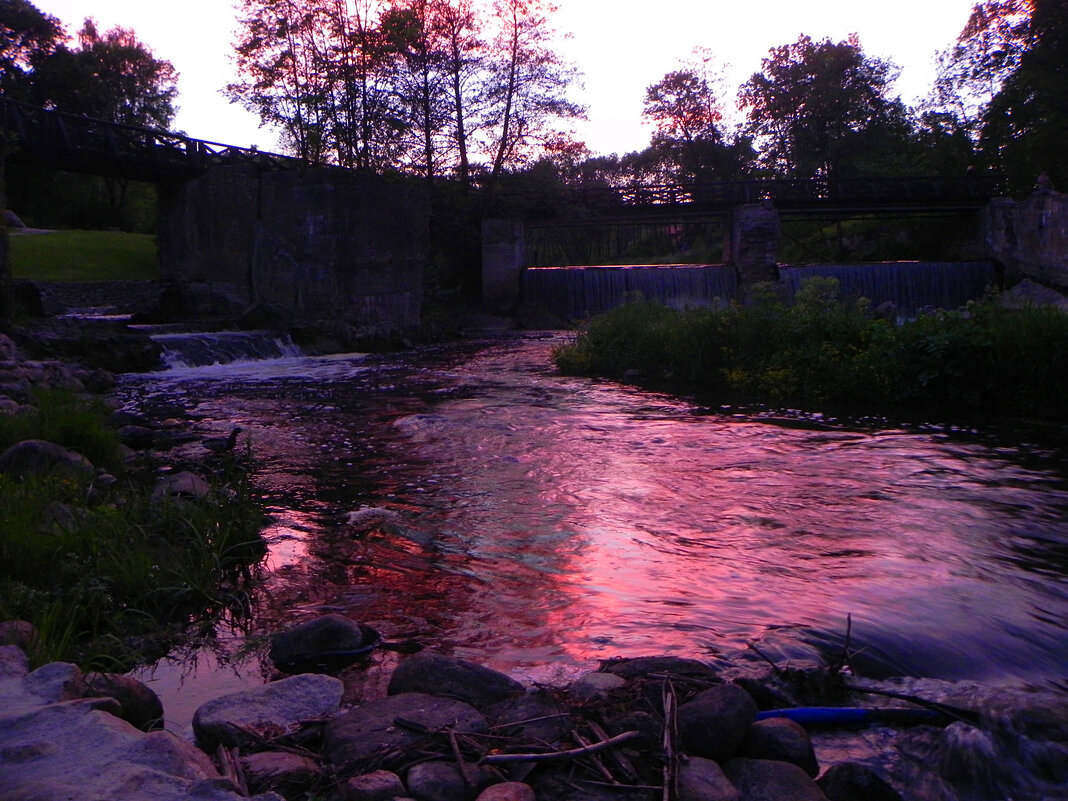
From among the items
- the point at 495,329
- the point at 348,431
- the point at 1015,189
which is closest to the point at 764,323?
the point at 348,431

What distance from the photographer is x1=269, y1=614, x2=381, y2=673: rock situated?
3.95 metres

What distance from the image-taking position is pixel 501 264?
3234cm

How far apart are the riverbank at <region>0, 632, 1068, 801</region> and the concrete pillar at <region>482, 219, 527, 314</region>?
29.1 metres

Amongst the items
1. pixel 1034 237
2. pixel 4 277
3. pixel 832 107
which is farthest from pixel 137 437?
pixel 832 107

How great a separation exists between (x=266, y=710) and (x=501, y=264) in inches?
1169

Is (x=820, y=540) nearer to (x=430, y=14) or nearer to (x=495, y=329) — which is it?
(x=495, y=329)

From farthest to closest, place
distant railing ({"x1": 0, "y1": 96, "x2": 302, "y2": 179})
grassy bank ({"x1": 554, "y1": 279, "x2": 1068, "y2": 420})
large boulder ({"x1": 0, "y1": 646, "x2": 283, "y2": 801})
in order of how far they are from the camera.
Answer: distant railing ({"x1": 0, "y1": 96, "x2": 302, "y2": 179}), grassy bank ({"x1": 554, "y1": 279, "x2": 1068, "y2": 420}), large boulder ({"x1": 0, "y1": 646, "x2": 283, "y2": 801})

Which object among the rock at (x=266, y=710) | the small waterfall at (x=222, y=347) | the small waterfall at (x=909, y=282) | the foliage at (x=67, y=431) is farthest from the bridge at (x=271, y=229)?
the rock at (x=266, y=710)

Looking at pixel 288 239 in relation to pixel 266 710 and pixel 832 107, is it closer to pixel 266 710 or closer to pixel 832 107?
pixel 266 710

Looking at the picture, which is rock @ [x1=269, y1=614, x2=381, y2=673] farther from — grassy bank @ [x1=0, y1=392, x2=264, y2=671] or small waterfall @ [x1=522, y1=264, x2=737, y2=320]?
small waterfall @ [x1=522, y1=264, x2=737, y2=320]

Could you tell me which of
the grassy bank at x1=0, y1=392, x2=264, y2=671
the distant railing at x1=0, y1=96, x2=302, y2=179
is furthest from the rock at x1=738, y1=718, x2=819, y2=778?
the distant railing at x1=0, y1=96, x2=302, y2=179

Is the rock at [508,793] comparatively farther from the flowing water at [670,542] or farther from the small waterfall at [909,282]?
the small waterfall at [909,282]

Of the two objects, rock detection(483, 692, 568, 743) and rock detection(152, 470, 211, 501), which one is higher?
rock detection(152, 470, 211, 501)

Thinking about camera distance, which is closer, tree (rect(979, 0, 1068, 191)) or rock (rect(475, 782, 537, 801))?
rock (rect(475, 782, 537, 801))
